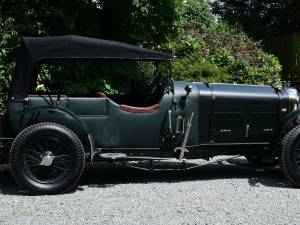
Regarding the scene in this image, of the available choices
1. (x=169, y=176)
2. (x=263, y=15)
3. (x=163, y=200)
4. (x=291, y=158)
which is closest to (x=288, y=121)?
(x=291, y=158)

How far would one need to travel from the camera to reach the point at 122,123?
6570 millimetres

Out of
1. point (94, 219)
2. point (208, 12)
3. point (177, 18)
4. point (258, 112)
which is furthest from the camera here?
point (208, 12)

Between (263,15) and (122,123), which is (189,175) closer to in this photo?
(122,123)

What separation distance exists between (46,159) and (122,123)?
0.95 meters

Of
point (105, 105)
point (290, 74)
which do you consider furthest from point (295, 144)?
point (290, 74)

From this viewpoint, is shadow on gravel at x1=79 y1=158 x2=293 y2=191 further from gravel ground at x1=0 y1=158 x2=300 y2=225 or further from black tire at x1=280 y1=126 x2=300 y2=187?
black tire at x1=280 y1=126 x2=300 y2=187

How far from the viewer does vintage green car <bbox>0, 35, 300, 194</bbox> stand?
20.5ft

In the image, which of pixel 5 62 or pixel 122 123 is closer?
pixel 122 123

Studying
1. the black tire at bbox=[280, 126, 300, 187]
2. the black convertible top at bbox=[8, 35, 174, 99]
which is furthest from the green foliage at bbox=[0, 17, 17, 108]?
the black tire at bbox=[280, 126, 300, 187]

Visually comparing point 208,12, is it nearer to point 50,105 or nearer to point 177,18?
point 177,18

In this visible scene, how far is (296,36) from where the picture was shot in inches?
642

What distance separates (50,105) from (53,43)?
0.70m

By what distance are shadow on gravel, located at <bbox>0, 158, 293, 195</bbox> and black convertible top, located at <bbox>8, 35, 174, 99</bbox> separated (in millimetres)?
1214

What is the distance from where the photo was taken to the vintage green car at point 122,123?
6.25m
